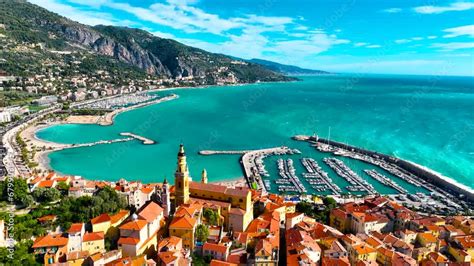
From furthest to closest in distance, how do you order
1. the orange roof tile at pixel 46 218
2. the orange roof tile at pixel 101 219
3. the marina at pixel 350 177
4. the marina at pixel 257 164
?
the marina at pixel 257 164 < the marina at pixel 350 177 < the orange roof tile at pixel 46 218 < the orange roof tile at pixel 101 219

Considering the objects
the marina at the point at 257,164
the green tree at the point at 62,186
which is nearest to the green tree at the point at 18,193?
the green tree at the point at 62,186

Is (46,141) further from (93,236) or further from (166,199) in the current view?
(93,236)

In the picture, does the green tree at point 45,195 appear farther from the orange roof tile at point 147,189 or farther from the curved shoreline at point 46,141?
the curved shoreline at point 46,141

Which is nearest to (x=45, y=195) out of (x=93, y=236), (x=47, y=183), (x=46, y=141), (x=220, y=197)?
(x=47, y=183)

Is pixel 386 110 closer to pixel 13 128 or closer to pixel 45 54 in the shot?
pixel 13 128

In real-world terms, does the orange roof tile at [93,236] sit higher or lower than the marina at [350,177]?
higher

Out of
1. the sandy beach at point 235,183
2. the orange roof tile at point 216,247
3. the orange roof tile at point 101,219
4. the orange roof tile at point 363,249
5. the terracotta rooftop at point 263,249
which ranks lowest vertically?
the sandy beach at point 235,183

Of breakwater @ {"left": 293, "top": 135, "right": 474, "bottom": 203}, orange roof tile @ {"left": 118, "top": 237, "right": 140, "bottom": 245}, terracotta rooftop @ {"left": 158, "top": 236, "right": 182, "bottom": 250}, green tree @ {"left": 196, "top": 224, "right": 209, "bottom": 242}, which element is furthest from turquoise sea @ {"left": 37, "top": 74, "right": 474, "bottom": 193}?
orange roof tile @ {"left": 118, "top": 237, "right": 140, "bottom": 245}

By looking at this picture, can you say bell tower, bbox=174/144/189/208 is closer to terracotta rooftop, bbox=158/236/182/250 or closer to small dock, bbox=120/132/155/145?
terracotta rooftop, bbox=158/236/182/250
